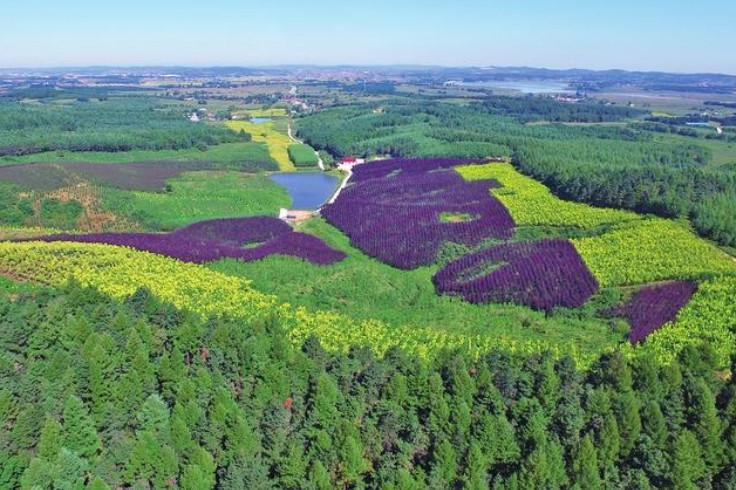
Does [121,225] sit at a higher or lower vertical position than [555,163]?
lower

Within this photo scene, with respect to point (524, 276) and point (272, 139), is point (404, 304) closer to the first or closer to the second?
point (524, 276)

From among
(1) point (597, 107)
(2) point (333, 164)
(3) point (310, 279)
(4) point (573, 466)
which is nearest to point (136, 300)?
(3) point (310, 279)

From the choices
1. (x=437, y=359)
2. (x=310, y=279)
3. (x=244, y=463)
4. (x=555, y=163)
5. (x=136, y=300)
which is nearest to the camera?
(x=244, y=463)

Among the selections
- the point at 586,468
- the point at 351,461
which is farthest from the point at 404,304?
the point at 586,468


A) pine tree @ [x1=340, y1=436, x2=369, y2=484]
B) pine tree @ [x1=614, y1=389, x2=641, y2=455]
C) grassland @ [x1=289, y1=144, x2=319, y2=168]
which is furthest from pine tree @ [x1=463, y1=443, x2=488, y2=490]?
grassland @ [x1=289, y1=144, x2=319, y2=168]

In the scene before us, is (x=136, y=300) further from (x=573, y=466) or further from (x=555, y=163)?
(x=555, y=163)

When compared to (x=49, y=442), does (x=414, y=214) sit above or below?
below

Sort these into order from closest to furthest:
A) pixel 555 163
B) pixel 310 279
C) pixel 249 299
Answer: pixel 249 299 → pixel 310 279 → pixel 555 163
